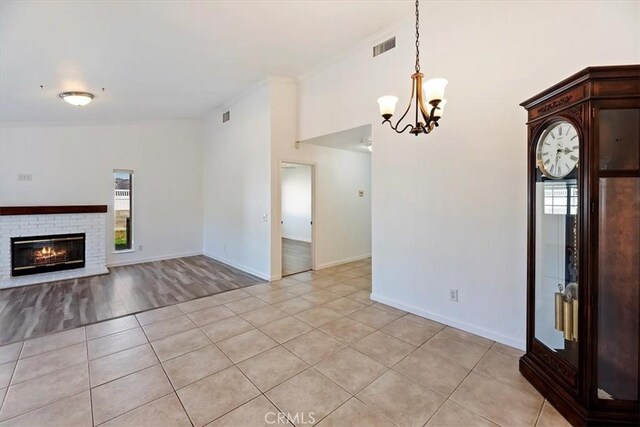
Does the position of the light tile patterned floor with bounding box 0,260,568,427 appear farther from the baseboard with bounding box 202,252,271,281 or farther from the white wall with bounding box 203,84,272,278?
the white wall with bounding box 203,84,272,278

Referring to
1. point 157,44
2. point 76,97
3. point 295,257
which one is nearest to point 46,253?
point 76,97

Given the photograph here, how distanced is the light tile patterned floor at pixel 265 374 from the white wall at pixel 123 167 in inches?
151

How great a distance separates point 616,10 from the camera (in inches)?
87.7

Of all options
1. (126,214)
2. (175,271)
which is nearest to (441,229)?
(175,271)

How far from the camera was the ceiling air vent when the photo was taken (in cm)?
372

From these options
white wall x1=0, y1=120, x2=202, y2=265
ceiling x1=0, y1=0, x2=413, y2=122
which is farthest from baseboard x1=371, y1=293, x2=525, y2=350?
white wall x1=0, y1=120, x2=202, y2=265

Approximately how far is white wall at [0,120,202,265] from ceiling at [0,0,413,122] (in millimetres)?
704

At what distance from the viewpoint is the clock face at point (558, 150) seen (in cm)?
198

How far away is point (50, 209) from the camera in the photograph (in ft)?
17.9

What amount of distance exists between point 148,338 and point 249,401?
5.30 feet

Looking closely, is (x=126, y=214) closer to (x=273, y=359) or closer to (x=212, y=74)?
(x=212, y=74)

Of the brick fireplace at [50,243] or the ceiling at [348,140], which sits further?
the brick fireplace at [50,243]

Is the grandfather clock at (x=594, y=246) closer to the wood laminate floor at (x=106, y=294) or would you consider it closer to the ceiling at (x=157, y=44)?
the ceiling at (x=157, y=44)

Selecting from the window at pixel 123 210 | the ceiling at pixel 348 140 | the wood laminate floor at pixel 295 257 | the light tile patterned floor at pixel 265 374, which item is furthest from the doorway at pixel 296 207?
the light tile patterned floor at pixel 265 374
